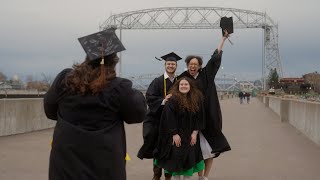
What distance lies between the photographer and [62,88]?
4.04 metres

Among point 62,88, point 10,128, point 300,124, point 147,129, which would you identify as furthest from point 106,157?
point 300,124

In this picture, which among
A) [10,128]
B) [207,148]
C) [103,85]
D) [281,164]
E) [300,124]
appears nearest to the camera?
[103,85]

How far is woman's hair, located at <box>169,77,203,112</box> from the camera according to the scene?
6.99 meters

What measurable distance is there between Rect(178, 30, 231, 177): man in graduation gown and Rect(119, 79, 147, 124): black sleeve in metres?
3.52

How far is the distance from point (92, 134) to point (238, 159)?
25.0ft

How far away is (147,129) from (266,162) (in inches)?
154

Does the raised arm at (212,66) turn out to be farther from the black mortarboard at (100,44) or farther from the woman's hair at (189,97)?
the black mortarboard at (100,44)

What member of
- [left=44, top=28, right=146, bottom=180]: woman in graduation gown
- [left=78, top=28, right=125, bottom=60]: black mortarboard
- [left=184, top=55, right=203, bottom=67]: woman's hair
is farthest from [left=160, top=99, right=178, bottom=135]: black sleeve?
[left=44, top=28, right=146, bottom=180]: woman in graduation gown

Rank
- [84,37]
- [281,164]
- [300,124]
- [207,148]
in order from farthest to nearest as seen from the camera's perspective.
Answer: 1. [300,124]
2. [281,164]
3. [207,148]
4. [84,37]

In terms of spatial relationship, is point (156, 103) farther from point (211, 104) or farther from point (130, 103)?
point (130, 103)

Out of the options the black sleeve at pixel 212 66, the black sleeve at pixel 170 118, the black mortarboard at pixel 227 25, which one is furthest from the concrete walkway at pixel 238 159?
the black mortarboard at pixel 227 25

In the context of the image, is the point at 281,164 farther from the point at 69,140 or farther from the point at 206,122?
the point at 69,140

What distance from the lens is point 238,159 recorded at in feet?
36.6

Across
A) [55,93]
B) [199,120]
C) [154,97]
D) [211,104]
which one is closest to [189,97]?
[199,120]
